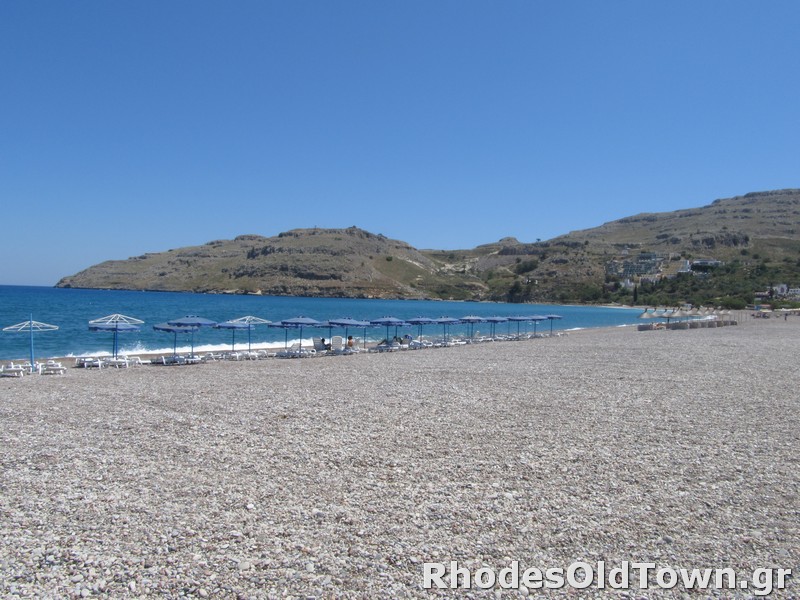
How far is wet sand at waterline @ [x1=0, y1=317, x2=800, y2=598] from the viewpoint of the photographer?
243 inches

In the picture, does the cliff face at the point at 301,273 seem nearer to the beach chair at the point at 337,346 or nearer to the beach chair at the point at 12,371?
the beach chair at the point at 337,346

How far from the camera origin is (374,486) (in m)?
8.57

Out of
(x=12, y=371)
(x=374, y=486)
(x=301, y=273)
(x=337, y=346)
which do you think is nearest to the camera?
(x=374, y=486)

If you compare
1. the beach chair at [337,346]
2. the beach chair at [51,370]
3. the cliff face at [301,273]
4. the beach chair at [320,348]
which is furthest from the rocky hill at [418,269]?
the beach chair at [51,370]

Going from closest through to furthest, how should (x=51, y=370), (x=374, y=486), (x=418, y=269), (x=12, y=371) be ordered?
(x=374, y=486), (x=12, y=371), (x=51, y=370), (x=418, y=269)

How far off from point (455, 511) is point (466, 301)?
161436mm

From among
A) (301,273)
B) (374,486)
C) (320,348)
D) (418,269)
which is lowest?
(374,486)

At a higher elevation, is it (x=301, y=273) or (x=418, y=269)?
(x=418, y=269)

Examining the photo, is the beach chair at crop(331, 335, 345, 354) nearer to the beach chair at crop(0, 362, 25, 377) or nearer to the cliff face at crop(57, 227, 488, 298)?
the beach chair at crop(0, 362, 25, 377)

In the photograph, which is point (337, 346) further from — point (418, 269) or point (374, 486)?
point (418, 269)

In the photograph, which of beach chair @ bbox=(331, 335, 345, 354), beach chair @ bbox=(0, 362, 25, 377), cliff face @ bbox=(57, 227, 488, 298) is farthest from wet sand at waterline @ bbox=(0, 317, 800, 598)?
cliff face @ bbox=(57, 227, 488, 298)

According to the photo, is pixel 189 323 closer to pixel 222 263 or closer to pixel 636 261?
pixel 636 261

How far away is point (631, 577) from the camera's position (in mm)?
6090

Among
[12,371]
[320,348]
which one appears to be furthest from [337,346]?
[12,371]
